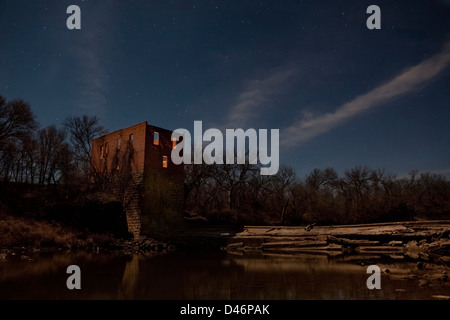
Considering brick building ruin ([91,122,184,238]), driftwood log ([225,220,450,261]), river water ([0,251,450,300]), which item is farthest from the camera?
brick building ruin ([91,122,184,238])

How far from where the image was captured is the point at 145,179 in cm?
2488

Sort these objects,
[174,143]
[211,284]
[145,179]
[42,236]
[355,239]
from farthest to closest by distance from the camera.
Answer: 1. [174,143]
2. [145,179]
3. [355,239]
4. [42,236]
5. [211,284]

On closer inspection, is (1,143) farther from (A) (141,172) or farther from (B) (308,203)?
(B) (308,203)

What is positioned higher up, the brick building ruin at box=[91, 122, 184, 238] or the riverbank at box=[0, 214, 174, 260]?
the brick building ruin at box=[91, 122, 184, 238]

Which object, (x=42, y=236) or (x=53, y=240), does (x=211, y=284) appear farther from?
(x=42, y=236)

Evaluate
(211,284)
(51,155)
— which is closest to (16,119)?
(51,155)

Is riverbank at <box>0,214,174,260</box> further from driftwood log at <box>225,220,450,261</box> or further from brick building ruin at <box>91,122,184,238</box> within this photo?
driftwood log at <box>225,220,450,261</box>

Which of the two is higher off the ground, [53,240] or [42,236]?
[42,236]

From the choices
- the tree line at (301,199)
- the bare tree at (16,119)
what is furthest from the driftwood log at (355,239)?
the bare tree at (16,119)

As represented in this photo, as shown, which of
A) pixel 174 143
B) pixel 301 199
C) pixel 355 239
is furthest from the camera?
pixel 301 199

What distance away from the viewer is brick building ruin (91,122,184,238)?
24656 millimetres

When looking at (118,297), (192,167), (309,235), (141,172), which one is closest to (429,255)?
(309,235)

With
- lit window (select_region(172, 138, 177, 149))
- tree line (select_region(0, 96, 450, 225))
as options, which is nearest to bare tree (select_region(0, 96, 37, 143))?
tree line (select_region(0, 96, 450, 225))
